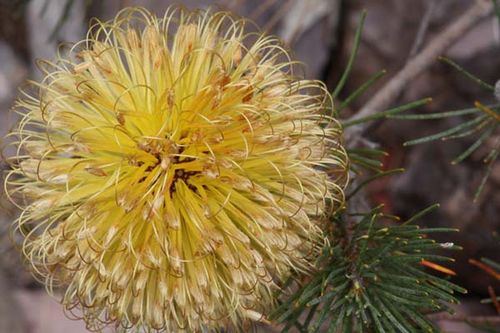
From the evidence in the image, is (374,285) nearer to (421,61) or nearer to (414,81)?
(421,61)

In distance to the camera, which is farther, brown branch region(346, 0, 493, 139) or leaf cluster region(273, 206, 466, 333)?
brown branch region(346, 0, 493, 139)

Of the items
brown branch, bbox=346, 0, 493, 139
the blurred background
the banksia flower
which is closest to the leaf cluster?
the banksia flower

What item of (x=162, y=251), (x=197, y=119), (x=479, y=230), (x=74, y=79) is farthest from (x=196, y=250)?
(x=479, y=230)

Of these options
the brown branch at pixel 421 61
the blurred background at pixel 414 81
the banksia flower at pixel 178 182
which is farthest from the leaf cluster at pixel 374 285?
the blurred background at pixel 414 81

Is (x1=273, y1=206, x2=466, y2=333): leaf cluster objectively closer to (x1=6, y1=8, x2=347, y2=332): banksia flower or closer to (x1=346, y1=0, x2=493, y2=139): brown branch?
(x1=6, y1=8, x2=347, y2=332): banksia flower

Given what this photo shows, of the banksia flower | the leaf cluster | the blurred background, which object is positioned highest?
the banksia flower

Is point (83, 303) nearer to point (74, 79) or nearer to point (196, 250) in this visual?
point (196, 250)

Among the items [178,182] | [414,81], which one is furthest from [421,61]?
[178,182]

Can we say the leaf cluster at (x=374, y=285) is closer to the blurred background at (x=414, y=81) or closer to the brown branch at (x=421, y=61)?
the brown branch at (x=421, y=61)
